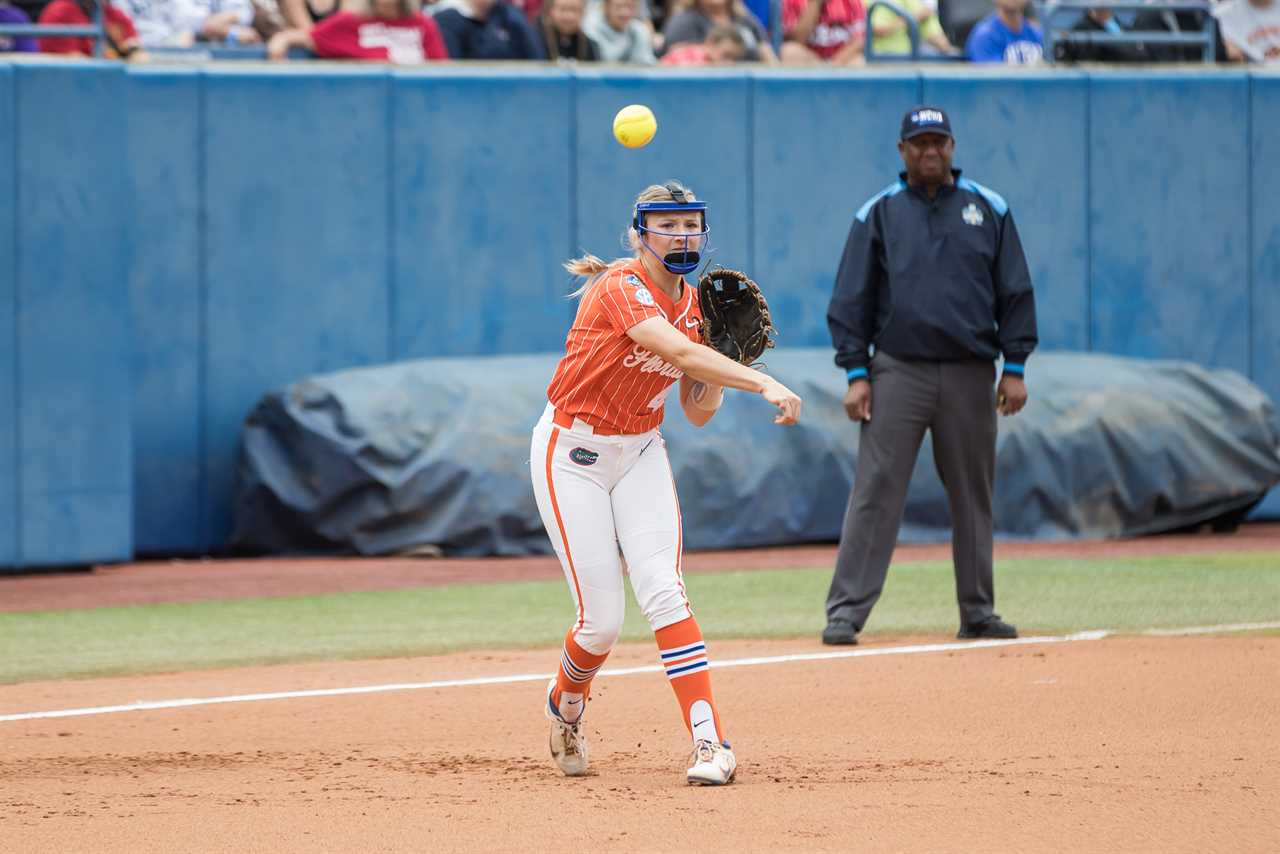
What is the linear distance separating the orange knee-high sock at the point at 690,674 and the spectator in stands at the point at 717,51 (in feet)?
32.5

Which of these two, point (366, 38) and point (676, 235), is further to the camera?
point (366, 38)

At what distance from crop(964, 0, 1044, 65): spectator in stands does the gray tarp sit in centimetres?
303

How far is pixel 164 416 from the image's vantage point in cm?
1408

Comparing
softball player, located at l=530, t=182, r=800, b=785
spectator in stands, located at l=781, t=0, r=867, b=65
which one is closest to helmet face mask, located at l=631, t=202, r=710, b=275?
softball player, located at l=530, t=182, r=800, b=785

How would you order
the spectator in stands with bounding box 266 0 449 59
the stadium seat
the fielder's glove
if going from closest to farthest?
the fielder's glove, the spectator in stands with bounding box 266 0 449 59, the stadium seat

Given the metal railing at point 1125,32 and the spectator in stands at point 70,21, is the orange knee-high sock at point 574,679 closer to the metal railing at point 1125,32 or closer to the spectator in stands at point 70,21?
the spectator in stands at point 70,21

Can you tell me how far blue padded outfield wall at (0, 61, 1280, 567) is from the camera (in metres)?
12.8

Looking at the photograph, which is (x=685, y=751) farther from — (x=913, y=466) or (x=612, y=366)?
(x=913, y=466)

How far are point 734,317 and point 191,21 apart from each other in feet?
32.8

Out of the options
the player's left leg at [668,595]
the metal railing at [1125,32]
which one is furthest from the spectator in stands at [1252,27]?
the player's left leg at [668,595]

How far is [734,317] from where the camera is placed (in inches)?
256

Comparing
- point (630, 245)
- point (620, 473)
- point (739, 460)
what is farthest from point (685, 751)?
point (739, 460)

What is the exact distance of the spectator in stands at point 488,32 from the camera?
595 inches

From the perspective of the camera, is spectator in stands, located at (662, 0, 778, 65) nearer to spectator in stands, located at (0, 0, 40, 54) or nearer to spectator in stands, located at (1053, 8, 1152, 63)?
spectator in stands, located at (1053, 8, 1152, 63)
